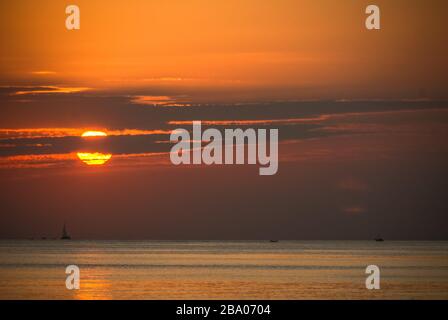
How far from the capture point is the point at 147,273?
10475 cm

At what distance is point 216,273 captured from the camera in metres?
105

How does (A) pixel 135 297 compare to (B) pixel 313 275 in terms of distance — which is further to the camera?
(B) pixel 313 275
